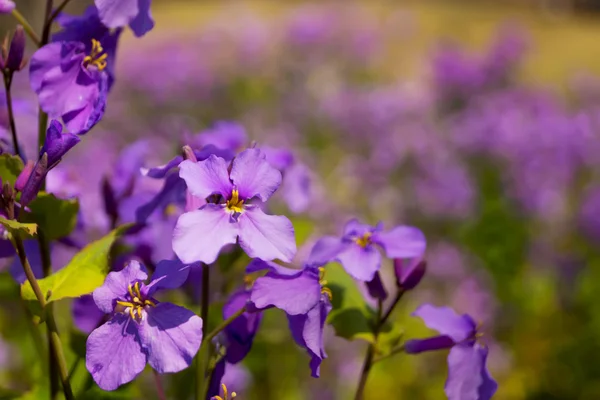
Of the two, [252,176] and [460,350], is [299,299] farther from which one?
→ [460,350]

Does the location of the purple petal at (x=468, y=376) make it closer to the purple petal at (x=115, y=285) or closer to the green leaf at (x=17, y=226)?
the purple petal at (x=115, y=285)

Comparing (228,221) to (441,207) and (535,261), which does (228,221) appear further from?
(535,261)

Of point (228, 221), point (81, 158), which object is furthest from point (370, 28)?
point (228, 221)

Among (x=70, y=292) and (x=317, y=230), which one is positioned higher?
(x=70, y=292)

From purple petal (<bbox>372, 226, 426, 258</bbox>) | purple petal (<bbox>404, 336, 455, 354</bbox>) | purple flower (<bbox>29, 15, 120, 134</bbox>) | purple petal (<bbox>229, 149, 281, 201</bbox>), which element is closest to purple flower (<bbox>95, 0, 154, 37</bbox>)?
purple flower (<bbox>29, 15, 120, 134</bbox>)

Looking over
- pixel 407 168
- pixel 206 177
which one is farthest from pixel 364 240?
pixel 407 168

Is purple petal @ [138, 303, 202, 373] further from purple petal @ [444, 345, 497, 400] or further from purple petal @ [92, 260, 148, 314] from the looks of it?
purple petal @ [444, 345, 497, 400]

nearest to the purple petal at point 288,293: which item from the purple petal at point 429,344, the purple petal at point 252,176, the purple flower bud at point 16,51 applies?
the purple petal at point 252,176
